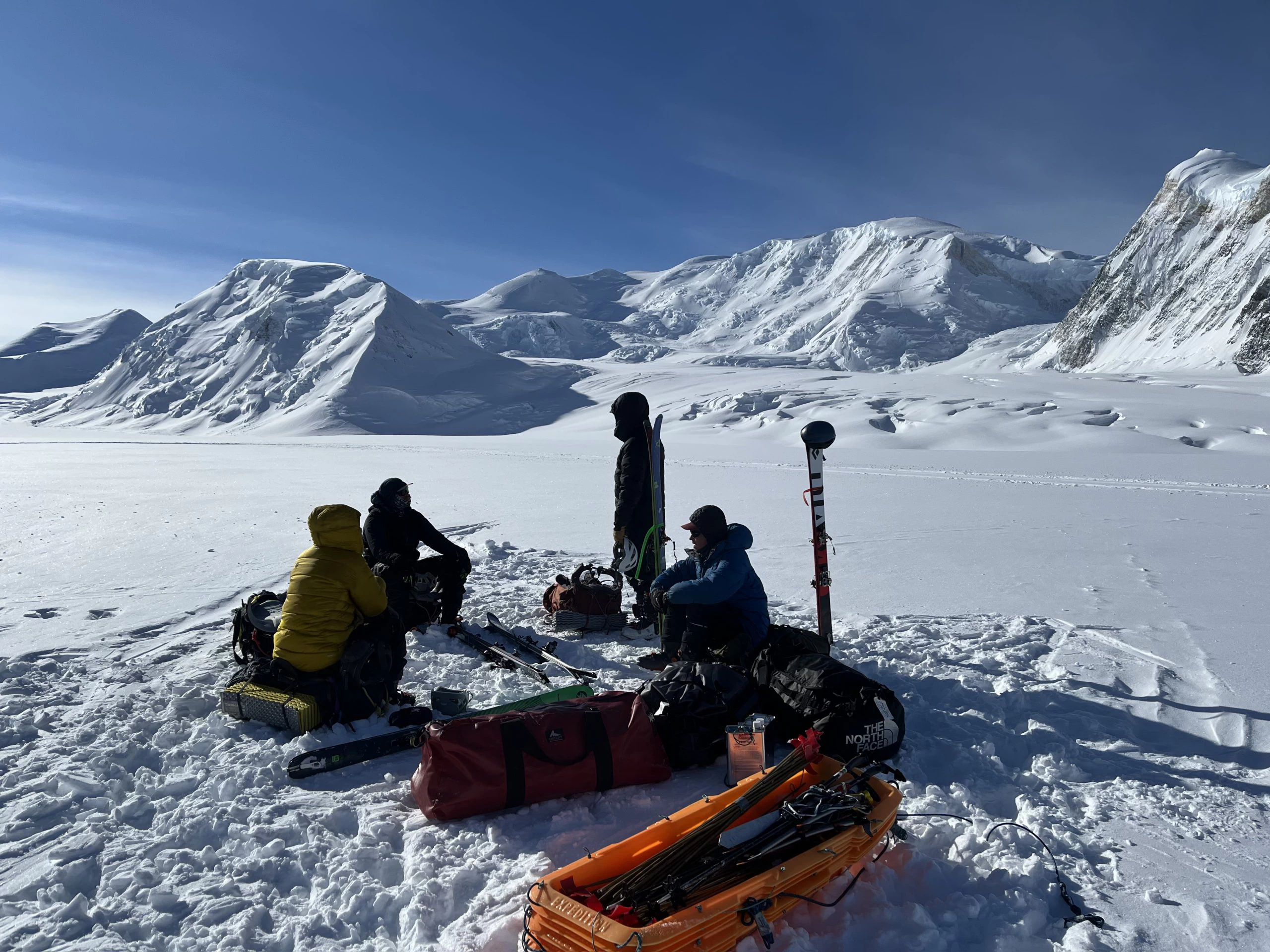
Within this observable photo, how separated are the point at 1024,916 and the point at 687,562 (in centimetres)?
305

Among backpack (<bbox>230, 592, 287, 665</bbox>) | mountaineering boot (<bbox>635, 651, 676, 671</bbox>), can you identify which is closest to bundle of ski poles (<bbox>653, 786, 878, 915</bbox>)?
mountaineering boot (<bbox>635, 651, 676, 671</bbox>)

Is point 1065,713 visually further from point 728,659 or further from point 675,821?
point 675,821

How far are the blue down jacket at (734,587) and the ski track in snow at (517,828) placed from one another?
1.08 m

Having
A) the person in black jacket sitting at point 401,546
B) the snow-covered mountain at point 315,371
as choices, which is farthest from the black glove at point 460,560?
the snow-covered mountain at point 315,371

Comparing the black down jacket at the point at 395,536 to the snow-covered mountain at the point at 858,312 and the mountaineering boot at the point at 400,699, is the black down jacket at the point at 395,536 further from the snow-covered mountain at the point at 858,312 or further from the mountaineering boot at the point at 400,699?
the snow-covered mountain at the point at 858,312

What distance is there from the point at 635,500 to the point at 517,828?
3.71 meters

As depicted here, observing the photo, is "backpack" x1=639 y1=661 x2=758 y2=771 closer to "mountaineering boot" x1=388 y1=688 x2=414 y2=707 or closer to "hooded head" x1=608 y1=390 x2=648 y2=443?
"mountaineering boot" x1=388 y1=688 x2=414 y2=707

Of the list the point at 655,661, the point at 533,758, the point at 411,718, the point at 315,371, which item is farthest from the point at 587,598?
the point at 315,371

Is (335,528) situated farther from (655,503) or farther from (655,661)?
(655,503)

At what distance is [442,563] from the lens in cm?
671

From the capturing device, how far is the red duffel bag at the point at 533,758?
371 cm

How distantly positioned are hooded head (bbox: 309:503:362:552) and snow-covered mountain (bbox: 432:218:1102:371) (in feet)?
344

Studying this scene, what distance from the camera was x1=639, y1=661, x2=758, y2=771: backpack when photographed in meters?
4.16

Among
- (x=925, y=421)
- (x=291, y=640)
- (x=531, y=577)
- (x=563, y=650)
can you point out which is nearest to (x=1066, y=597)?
(x=563, y=650)
